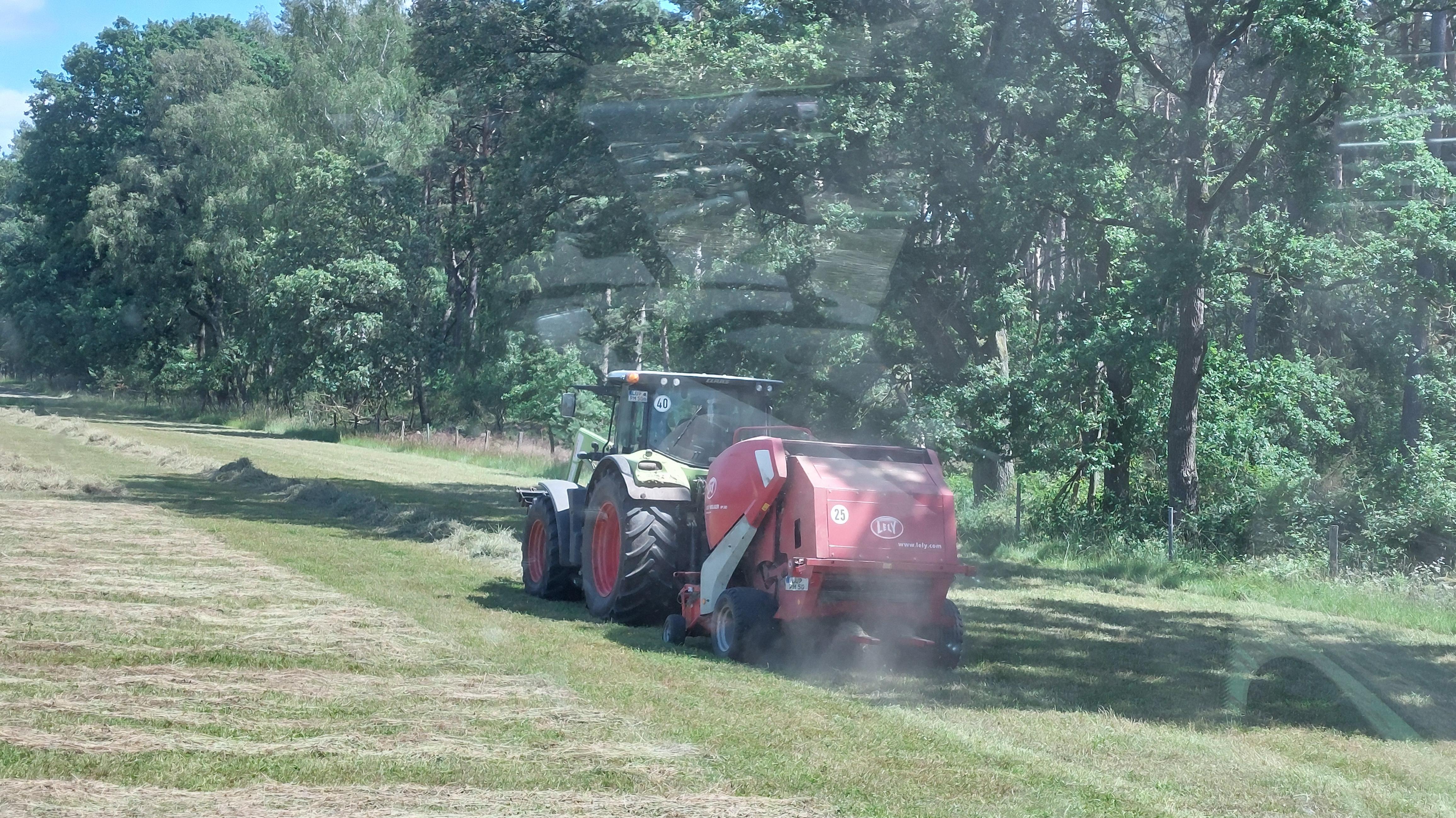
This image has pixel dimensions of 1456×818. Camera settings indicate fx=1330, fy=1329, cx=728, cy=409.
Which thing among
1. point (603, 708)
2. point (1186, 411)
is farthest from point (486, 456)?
point (603, 708)

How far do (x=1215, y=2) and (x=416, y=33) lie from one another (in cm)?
1238

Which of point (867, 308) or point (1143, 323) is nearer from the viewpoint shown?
point (1143, 323)

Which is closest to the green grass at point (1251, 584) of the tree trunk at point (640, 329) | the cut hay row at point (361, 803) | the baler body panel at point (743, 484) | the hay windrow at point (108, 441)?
the baler body panel at point (743, 484)

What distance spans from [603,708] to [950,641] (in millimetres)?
2809

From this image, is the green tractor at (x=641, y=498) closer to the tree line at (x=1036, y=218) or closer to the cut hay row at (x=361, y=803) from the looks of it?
the cut hay row at (x=361, y=803)

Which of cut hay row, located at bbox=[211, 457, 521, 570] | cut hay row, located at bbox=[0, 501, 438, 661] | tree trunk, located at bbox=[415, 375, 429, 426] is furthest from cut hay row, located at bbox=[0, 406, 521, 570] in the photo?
tree trunk, located at bbox=[415, 375, 429, 426]

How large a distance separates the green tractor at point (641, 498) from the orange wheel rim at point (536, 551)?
0.04 ft

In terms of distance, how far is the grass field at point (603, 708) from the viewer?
5852mm

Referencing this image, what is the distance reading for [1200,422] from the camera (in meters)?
19.8

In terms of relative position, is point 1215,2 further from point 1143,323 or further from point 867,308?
point 867,308

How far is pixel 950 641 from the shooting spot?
9.22 metres

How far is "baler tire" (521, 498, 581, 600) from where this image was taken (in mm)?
12172

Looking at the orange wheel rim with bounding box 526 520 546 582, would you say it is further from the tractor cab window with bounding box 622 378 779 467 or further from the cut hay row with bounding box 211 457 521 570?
the tractor cab window with bounding box 622 378 779 467

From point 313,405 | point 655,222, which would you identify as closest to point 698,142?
point 655,222
